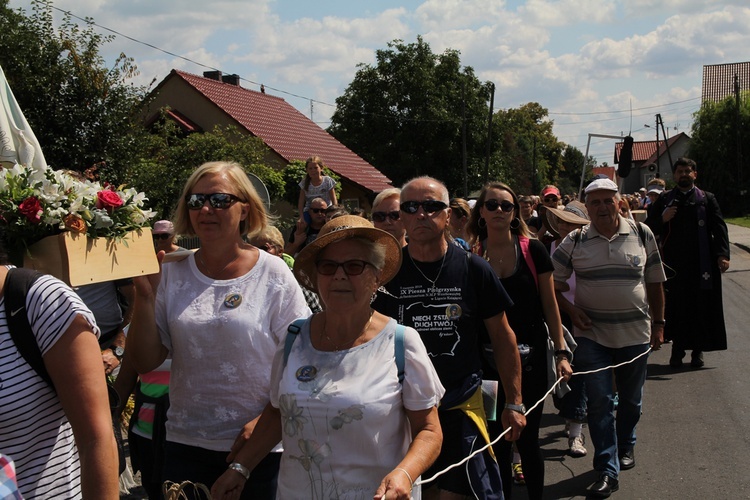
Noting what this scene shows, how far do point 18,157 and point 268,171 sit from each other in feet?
58.6

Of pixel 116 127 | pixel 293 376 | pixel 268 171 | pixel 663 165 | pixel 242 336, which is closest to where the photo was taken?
pixel 293 376

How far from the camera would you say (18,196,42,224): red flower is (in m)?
3.09

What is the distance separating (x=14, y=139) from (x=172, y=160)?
1352cm

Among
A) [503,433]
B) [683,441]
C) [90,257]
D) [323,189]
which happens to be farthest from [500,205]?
[323,189]

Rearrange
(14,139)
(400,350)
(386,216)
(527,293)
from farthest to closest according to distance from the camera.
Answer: (386,216) < (527,293) < (14,139) < (400,350)

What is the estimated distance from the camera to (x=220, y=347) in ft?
11.5

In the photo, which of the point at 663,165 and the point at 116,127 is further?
the point at 663,165

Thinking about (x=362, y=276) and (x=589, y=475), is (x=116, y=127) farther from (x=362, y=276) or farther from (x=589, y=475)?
(x=362, y=276)

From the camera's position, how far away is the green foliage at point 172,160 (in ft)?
51.2

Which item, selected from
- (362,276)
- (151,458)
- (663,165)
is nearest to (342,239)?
(362,276)

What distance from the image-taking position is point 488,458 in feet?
13.6

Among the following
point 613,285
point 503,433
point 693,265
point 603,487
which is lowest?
point 603,487

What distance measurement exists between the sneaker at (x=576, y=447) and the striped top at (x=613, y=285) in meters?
1.13

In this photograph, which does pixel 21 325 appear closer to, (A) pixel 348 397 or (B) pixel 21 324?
(B) pixel 21 324
